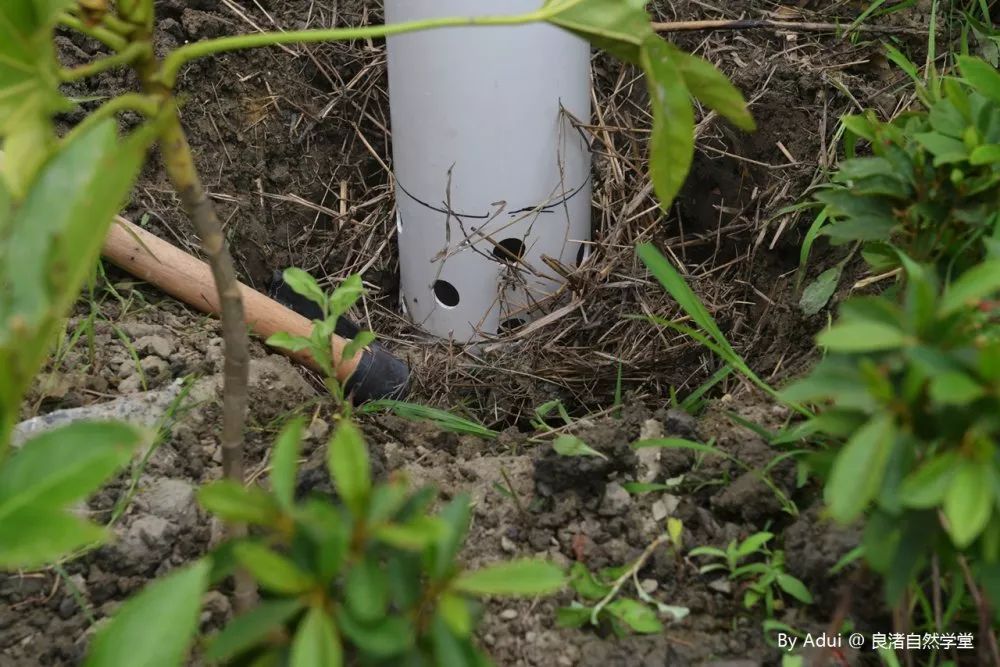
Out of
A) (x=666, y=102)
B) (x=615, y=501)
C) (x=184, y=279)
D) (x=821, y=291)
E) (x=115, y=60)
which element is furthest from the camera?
(x=184, y=279)

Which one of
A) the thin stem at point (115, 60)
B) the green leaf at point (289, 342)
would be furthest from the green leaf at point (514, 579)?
the green leaf at point (289, 342)

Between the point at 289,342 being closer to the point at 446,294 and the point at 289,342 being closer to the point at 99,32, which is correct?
the point at 99,32

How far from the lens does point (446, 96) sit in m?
1.46

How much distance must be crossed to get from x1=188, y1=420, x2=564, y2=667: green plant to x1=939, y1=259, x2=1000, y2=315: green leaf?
316 mm

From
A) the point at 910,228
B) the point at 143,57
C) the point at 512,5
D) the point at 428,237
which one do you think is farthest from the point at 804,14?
the point at 143,57

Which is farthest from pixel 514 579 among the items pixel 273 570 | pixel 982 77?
pixel 982 77

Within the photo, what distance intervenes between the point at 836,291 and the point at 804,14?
692mm

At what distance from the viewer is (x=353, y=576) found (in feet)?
1.70

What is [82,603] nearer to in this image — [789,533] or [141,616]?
[141,616]

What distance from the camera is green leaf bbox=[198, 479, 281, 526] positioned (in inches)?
20.3

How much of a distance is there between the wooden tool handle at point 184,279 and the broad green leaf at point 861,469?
94cm

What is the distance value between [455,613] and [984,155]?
0.68 metres

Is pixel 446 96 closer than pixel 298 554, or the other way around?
pixel 298 554

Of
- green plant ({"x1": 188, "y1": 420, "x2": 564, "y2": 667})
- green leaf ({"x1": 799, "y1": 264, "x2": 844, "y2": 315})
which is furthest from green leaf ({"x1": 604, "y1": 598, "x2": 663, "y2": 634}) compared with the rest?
green leaf ({"x1": 799, "y1": 264, "x2": 844, "y2": 315})
